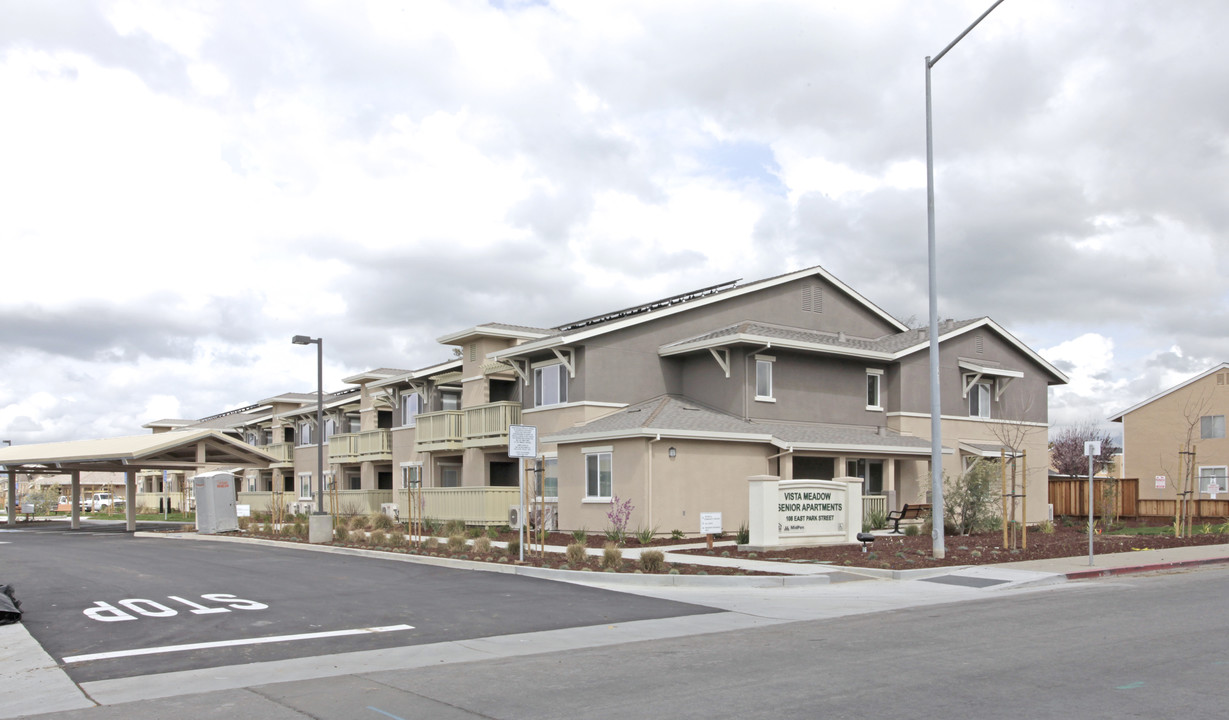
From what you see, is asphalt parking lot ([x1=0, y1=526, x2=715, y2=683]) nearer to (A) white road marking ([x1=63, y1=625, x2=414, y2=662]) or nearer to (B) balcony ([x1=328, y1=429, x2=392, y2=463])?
(A) white road marking ([x1=63, y1=625, x2=414, y2=662])

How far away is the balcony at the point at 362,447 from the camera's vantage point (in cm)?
4544

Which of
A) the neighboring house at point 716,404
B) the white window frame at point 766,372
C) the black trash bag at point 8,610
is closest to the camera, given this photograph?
the black trash bag at point 8,610

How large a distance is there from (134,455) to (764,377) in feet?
78.4

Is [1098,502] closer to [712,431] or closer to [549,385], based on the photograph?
[712,431]

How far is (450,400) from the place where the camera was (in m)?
42.0

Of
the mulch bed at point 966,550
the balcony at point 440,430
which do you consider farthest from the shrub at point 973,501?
the balcony at point 440,430

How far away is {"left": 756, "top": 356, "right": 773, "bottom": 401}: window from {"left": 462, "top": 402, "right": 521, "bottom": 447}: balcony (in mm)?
8305

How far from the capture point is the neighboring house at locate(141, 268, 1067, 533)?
28.1m

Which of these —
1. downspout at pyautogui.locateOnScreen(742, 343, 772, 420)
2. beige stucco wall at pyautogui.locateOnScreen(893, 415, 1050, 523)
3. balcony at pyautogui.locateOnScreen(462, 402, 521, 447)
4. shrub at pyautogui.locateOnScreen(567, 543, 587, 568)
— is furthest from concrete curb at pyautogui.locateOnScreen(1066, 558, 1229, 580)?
balcony at pyautogui.locateOnScreen(462, 402, 521, 447)

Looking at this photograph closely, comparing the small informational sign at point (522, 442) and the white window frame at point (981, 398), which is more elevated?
the white window frame at point (981, 398)

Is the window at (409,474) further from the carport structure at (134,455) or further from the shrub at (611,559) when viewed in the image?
the shrub at (611,559)

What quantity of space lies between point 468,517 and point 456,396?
1019cm

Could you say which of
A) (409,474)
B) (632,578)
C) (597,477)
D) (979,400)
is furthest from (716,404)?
(409,474)

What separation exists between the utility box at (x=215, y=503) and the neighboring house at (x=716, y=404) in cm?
723
